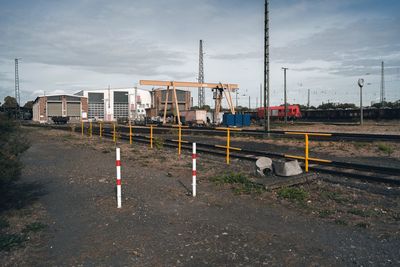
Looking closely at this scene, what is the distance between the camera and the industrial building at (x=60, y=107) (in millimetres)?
73562

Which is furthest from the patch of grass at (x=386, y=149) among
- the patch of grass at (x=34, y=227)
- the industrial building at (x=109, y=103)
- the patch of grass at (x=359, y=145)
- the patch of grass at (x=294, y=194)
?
the industrial building at (x=109, y=103)

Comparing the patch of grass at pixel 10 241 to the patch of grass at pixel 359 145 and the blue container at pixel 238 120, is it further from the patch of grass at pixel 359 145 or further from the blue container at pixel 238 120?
the blue container at pixel 238 120

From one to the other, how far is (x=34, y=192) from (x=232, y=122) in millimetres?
29583

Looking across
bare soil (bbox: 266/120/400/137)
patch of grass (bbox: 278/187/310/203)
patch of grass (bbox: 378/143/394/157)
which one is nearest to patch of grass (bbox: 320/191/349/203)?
patch of grass (bbox: 278/187/310/203)

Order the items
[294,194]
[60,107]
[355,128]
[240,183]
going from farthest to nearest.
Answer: [60,107]
[355,128]
[240,183]
[294,194]

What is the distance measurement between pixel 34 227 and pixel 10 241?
0.60 metres

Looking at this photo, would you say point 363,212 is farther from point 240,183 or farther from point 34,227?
point 34,227

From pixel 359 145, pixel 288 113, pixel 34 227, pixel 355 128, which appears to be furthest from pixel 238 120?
pixel 34 227


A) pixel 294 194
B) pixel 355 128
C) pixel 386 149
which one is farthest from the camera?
pixel 355 128

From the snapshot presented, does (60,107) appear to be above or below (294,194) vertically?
above

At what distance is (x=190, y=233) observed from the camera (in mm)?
5082

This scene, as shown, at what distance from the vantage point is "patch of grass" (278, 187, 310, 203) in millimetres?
6829

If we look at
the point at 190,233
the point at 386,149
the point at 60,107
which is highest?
the point at 60,107

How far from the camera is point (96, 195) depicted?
7.42m
